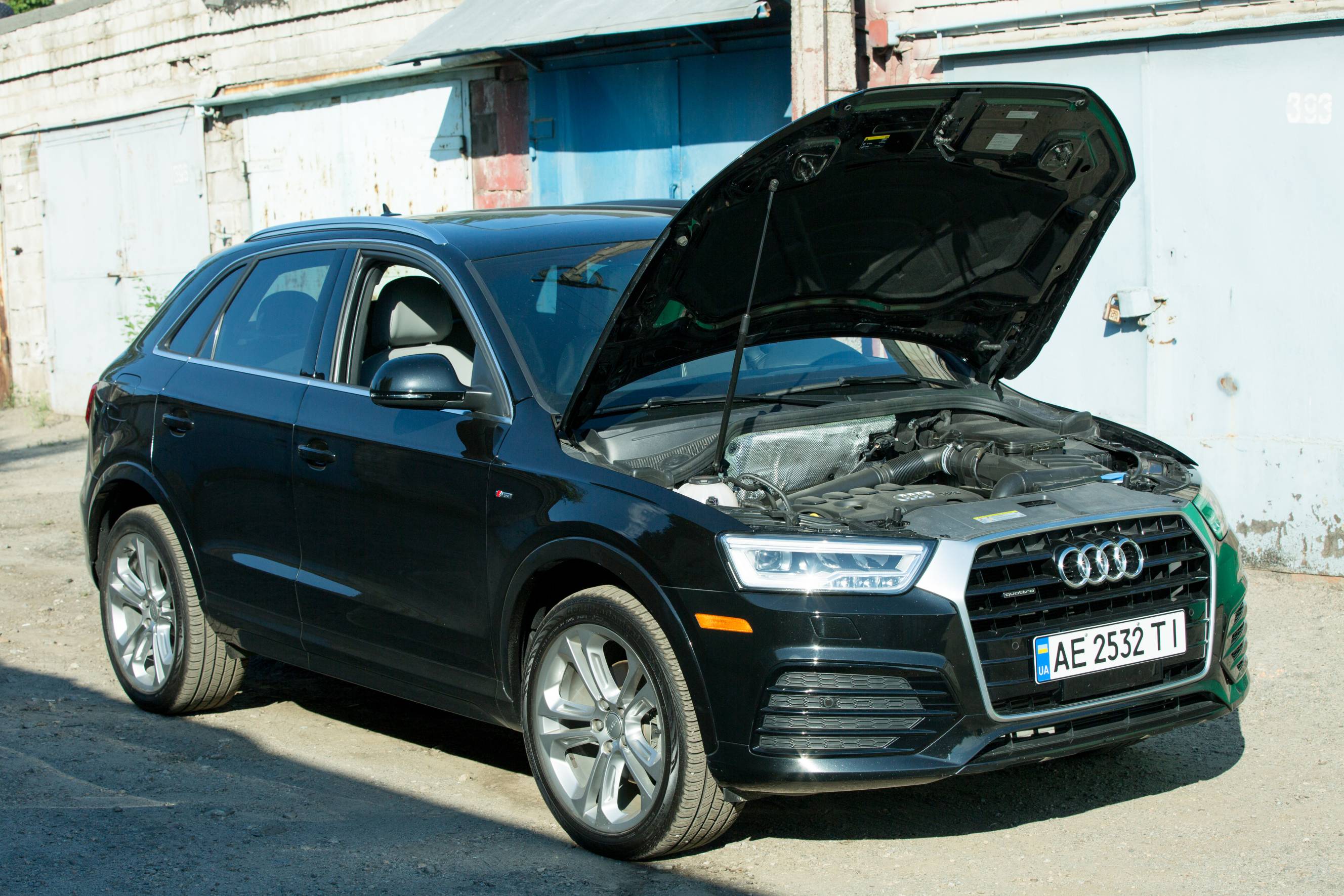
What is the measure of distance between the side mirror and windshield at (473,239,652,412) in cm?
22

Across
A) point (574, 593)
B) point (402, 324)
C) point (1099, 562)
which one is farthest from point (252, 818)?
point (1099, 562)

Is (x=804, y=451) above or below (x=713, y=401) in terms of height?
below

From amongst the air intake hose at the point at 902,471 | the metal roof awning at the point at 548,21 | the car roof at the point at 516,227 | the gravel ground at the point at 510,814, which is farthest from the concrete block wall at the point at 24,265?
the air intake hose at the point at 902,471

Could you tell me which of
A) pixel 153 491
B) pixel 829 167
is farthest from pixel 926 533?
pixel 153 491

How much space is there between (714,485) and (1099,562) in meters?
1.07

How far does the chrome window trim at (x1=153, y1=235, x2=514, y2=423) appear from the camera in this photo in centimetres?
454

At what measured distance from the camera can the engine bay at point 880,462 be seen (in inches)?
163

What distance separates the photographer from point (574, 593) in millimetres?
4273

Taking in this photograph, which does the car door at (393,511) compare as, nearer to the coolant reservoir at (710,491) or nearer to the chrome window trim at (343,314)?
the chrome window trim at (343,314)

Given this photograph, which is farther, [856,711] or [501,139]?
[501,139]

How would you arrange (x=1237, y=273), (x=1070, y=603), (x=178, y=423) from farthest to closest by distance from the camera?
(x=1237, y=273) < (x=178, y=423) < (x=1070, y=603)

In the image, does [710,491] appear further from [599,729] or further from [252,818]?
[252,818]

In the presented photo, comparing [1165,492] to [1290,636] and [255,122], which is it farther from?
[255,122]

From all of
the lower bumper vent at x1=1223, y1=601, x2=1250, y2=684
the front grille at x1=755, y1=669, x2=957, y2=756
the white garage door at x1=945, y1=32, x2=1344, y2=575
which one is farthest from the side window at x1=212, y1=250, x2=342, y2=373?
the white garage door at x1=945, y1=32, x2=1344, y2=575
